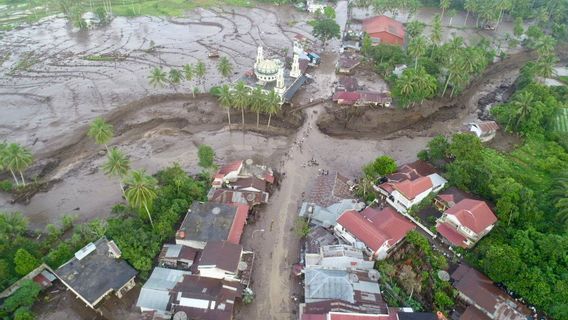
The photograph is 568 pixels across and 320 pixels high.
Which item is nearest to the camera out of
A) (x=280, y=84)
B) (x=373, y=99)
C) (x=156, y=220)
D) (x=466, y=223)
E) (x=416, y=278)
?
(x=416, y=278)

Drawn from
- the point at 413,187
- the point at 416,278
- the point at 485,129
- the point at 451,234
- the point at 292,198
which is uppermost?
the point at 413,187

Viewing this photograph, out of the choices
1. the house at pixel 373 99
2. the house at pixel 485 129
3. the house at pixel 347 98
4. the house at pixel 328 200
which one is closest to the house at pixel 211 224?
the house at pixel 328 200

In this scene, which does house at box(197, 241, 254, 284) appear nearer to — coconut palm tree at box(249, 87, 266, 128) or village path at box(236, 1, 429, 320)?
village path at box(236, 1, 429, 320)

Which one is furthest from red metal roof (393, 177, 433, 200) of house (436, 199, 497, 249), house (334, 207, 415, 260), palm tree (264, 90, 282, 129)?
palm tree (264, 90, 282, 129)

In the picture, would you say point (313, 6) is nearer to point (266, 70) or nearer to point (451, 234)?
point (266, 70)

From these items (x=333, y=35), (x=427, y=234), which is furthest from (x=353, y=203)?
(x=333, y=35)

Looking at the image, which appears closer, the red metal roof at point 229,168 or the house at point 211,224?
the house at point 211,224

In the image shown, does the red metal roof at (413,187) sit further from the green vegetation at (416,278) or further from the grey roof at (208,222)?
the grey roof at (208,222)

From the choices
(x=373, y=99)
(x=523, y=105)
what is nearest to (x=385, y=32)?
(x=373, y=99)
